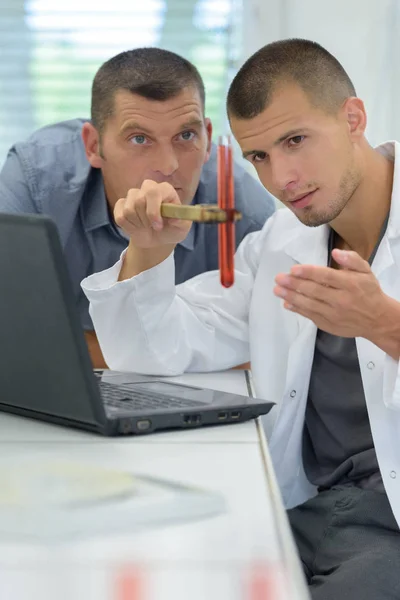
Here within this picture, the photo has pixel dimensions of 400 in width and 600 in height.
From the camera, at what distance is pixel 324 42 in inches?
104

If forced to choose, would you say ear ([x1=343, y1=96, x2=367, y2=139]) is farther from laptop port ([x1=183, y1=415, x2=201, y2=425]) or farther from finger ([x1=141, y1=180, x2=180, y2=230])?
laptop port ([x1=183, y1=415, x2=201, y2=425])

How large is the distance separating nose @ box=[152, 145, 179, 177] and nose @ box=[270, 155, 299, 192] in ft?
1.63

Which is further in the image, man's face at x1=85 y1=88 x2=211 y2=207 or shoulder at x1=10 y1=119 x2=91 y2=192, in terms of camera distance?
shoulder at x1=10 y1=119 x2=91 y2=192

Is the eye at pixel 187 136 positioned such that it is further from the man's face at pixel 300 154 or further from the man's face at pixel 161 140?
the man's face at pixel 300 154

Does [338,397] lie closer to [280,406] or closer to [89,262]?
[280,406]

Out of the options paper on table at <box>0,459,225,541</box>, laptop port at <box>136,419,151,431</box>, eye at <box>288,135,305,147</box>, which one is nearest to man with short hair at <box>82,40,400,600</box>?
eye at <box>288,135,305,147</box>

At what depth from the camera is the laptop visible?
883 millimetres

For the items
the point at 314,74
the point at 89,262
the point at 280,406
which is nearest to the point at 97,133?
the point at 89,262

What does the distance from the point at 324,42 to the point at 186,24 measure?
515mm

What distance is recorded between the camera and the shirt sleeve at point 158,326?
149 cm

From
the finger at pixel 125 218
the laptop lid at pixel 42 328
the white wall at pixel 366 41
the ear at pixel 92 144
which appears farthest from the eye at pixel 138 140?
the laptop lid at pixel 42 328

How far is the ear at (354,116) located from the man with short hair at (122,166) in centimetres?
50

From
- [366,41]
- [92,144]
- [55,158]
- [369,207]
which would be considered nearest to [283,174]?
[369,207]

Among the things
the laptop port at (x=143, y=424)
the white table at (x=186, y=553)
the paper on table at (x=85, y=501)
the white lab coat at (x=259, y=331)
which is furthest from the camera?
the white lab coat at (x=259, y=331)
